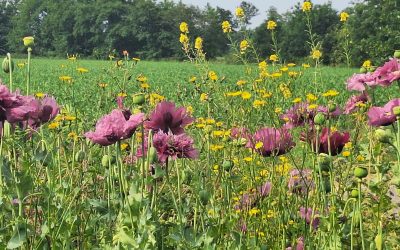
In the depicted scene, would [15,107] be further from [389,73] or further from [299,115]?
[389,73]

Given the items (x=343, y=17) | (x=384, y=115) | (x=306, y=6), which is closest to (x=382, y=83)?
(x=384, y=115)

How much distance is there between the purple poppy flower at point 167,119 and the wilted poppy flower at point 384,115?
0.55 m

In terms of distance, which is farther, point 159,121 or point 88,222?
point 88,222

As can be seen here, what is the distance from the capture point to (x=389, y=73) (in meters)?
1.95

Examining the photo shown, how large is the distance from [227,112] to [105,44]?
6627 centimetres

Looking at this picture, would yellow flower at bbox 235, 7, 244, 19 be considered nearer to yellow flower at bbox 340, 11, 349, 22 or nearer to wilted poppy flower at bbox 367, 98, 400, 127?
yellow flower at bbox 340, 11, 349, 22

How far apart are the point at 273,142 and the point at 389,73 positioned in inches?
17.7

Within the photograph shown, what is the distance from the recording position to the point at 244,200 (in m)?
2.45

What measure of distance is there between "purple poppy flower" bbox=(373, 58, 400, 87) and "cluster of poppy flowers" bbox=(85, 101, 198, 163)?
2.08 ft

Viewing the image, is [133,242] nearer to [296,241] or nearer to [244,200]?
[296,241]

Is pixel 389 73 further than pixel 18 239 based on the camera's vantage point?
Yes

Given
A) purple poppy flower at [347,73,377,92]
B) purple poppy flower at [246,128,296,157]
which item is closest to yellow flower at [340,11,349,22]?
purple poppy flower at [347,73,377,92]

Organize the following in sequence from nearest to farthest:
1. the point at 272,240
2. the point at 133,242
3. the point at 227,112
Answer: the point at 133,242 < the point at 272,240 < the point at 227,112

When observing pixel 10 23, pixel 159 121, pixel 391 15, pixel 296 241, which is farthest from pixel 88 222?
Answer: pixel 10 23
